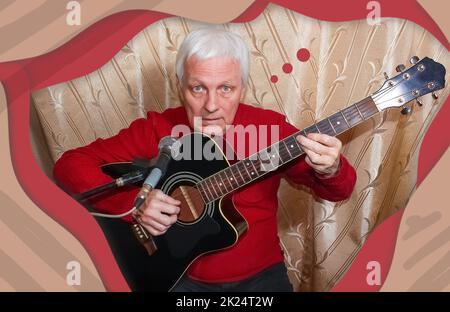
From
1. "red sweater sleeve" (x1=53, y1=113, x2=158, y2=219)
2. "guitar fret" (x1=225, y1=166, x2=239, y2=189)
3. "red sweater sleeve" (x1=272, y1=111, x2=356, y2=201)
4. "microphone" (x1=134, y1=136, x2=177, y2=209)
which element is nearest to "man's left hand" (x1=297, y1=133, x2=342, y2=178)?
"red sweater sleeve" (x1=272, y1=111, x2=356, y2=201)

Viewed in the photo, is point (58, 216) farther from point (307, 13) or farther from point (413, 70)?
point (413, 70)

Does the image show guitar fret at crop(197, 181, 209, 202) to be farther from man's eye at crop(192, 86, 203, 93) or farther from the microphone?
man's eye at crop(192, 86, 203, 93)

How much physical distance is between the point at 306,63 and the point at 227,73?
0.28 m

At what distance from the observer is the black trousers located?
134cm

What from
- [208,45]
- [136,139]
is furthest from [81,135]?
[208,45]

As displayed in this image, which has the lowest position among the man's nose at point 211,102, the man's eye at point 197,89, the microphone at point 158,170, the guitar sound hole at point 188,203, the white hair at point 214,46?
the guitar sound hole at point 188,203

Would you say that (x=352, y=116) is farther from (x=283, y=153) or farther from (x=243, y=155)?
(x=243, y=155)

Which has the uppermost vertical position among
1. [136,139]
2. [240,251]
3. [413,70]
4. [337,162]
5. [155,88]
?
[155,88]

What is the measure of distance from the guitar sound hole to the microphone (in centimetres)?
12

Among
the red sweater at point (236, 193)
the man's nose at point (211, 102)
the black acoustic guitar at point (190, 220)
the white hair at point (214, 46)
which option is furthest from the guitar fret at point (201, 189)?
the white hair at point (214, 46)

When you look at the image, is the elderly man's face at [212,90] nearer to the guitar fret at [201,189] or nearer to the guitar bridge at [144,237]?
the guitar fret at [201,189]

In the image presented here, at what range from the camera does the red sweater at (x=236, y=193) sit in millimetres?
1300

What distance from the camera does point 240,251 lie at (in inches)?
A: 52.9

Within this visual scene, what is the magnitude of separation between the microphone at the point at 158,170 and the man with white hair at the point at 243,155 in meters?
0.14
